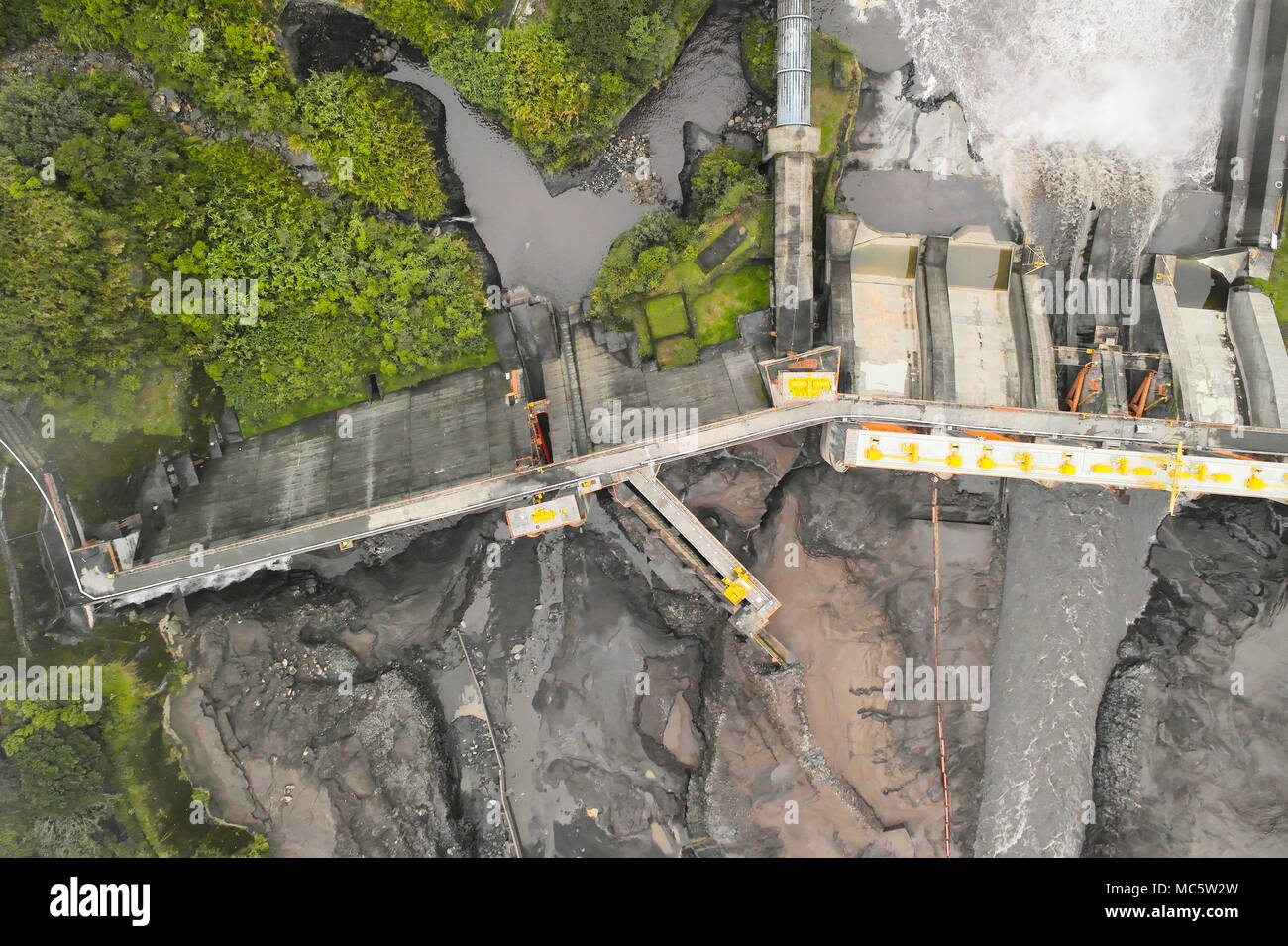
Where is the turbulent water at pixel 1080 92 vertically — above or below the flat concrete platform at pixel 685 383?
above

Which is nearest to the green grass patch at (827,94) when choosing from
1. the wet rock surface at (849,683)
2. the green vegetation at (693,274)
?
the green vegetation at (693,274)

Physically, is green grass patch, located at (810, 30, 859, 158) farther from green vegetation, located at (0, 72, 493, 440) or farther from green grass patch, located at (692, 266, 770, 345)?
green vegetation, located at (0, 72, 493, 440)

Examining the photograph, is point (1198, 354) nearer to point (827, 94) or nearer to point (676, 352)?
point (827, 94)

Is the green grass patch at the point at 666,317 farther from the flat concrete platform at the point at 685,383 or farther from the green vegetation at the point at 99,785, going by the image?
the green vegetation at the point at 99,785

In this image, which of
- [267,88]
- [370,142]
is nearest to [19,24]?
[267,88]

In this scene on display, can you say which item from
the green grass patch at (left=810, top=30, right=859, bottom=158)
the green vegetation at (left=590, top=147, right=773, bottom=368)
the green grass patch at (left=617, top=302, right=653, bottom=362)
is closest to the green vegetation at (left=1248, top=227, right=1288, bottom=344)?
the green grass patch at (left=810, top=30, right=859, bottom=158)
